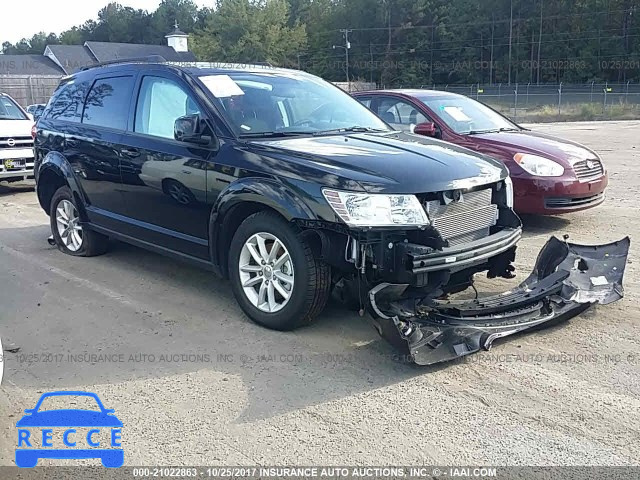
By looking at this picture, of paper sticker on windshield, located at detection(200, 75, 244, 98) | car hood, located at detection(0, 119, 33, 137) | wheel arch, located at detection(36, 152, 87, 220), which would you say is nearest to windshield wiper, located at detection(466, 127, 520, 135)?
paper sticker on windshield, located at detection(200, 75, 244, 98)

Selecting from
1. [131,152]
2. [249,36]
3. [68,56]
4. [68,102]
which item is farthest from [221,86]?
[249,36]

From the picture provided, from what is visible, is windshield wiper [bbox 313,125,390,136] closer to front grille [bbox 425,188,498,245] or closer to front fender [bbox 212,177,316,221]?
front fender [bbox 212,177,316,221]

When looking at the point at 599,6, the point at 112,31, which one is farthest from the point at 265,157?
the point at 112,31

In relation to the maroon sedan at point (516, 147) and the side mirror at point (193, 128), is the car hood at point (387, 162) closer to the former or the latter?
the side mirror at point (193, 128)

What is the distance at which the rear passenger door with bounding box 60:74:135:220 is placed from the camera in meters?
5.84

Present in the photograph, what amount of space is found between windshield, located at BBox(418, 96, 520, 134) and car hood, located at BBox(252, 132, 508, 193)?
3313 mm

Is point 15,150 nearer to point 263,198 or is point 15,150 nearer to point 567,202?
point 263,198

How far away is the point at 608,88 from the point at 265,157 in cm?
4534

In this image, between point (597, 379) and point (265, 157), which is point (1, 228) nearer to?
point (265, 157)

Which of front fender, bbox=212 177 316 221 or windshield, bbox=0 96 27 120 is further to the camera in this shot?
windshield, bbox=0 96 27 120

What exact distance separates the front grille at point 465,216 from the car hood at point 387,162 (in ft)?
0.39

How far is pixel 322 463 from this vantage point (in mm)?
3043

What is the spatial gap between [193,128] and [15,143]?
7.98 metres

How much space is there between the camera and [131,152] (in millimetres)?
5582
